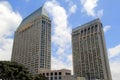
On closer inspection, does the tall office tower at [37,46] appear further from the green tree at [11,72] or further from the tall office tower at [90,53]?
the green tree at [11,72]

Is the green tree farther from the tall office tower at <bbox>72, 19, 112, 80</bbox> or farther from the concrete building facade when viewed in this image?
the tall office tower at <bbox>72, 19, 112, 80</bbox>

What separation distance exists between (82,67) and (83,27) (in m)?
43.6

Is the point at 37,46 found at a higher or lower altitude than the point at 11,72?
higher

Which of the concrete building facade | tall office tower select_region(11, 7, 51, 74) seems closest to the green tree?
the concrete building facade

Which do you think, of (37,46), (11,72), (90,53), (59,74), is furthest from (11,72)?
(90,53)

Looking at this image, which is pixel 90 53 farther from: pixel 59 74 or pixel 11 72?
pixel 11 72

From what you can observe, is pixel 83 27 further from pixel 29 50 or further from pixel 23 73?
pixel 23 73

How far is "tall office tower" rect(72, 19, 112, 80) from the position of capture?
159m

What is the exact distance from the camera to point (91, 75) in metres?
163

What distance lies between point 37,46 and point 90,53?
5140 centimetres

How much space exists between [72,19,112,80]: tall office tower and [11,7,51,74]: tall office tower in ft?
95.5

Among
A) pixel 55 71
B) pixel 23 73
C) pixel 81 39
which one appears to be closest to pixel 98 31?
pixel 81 39

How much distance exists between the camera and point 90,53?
17138 cm

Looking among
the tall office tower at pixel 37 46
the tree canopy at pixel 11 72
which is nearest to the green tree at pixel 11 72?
the tree canopy at pixel 11 72
